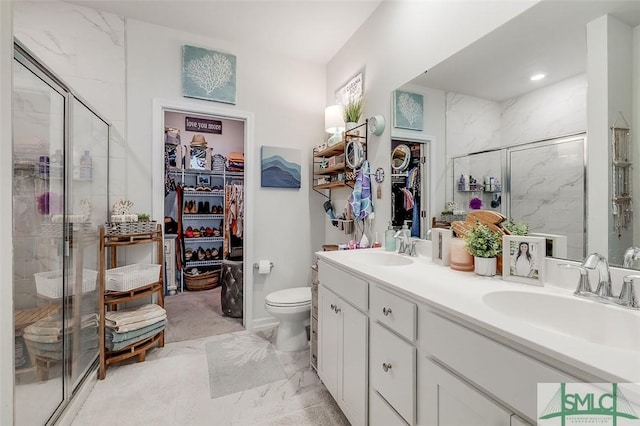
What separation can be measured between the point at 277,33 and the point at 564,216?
262 centimetres

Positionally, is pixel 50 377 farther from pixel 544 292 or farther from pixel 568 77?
pixel 568 77

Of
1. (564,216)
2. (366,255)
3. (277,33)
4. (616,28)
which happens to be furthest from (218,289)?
(616,28)

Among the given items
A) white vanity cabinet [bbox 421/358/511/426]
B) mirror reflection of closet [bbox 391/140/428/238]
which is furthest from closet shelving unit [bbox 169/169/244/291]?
white vanity cabinet [bbox 421/358/511/426]

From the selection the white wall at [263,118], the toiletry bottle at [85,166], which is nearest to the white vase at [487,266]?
the white wall at [263,118]

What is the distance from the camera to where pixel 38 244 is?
1.48 m

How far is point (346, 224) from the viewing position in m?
2.62

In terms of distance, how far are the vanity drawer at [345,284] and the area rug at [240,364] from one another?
A: 2.78 feet

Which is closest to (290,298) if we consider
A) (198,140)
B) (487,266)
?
(487,266)

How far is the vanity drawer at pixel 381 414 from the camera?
1115 millimetres

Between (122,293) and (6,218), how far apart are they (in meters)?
1.36

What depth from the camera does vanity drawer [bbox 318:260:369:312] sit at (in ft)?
4.43

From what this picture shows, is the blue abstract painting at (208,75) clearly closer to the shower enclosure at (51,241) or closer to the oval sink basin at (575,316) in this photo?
the shower enclosure at (51,241)

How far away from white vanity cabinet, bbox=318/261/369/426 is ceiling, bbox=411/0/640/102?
3.87 feet

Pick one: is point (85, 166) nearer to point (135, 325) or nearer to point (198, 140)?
point (135, 325)
